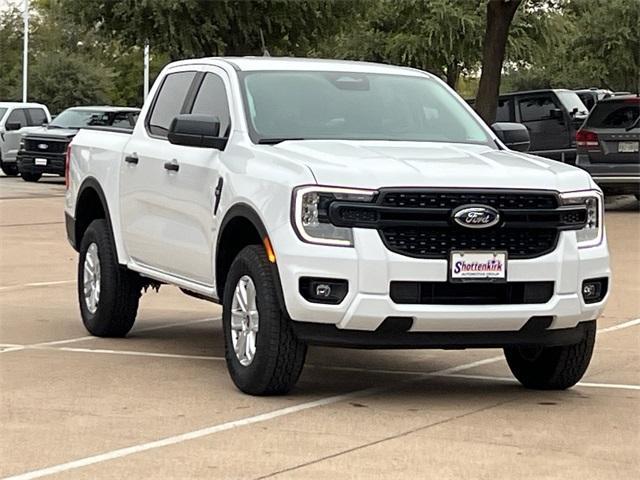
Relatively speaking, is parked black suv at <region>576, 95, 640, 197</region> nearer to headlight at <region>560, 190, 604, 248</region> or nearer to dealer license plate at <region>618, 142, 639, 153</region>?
dealer license plate at <region>618, 142, 639, 153</region>

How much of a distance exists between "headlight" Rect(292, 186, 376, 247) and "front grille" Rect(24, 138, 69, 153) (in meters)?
26.5

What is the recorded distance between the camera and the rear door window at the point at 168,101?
10406 millimetres

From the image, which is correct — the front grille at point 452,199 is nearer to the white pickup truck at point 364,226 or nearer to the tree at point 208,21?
the white pickup truck at point 364,226

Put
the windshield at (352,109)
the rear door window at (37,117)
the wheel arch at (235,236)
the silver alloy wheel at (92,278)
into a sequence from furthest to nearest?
1. the rear door window at (37,117)
2. the silver alloy wheel at (92,278)
3. the windshield at (352,109)
4. the wheel arch at (235,236)

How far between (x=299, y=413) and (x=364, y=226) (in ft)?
3.32

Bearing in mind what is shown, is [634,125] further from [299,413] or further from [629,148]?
[299,413]

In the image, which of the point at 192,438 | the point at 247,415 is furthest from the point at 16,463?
the point at 247,415

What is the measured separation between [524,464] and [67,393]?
9.36 ft

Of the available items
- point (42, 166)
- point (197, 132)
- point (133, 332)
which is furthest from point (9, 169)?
point (197, 132)

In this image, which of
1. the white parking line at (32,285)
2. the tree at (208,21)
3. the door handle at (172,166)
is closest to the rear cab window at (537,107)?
the tree at (208,21)

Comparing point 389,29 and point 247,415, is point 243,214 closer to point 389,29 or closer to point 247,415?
point 247,415

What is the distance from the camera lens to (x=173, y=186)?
9.79 meters

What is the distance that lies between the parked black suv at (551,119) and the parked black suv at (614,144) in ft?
14.4

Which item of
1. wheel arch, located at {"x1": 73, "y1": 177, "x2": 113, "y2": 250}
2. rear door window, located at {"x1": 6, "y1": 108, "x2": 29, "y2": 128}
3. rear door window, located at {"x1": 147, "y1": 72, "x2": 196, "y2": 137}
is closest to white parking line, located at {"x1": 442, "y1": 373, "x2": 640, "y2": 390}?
rear door window, located at {"x1": 147, "y1": 72, "x2": 196, "y2": 137}
